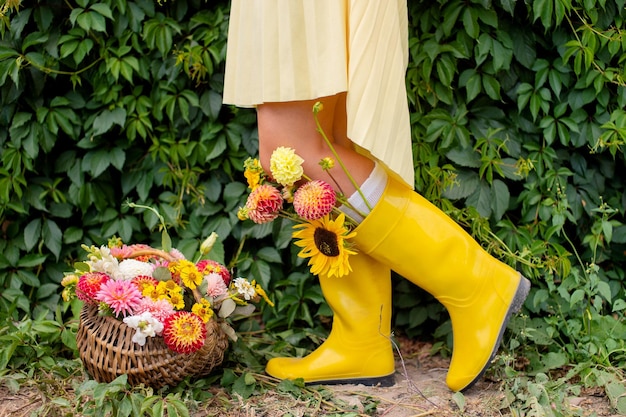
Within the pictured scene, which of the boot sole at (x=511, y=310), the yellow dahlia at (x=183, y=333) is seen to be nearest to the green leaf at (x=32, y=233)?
the yellow dahlia at (x=183, y=333)

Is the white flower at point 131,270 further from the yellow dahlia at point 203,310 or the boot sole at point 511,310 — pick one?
the boot sole at point 511,310

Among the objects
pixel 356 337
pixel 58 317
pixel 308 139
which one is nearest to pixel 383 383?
pixel 356 337

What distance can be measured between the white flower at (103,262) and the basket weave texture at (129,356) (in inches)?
4.0

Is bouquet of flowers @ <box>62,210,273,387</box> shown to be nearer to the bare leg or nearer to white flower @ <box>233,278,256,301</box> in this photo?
white flower @ <box>233,278,256,301</box>

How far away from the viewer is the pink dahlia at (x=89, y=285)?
1794mm

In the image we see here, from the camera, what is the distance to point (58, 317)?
2.08 meters

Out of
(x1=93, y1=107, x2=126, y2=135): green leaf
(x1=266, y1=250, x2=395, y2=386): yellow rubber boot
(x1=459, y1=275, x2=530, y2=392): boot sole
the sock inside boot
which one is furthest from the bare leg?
(x1=93, y1=107, x2=126, y2=135): green leaf

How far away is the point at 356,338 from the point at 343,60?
2.40 feet

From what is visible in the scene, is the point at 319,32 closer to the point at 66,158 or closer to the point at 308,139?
the point at 308,139

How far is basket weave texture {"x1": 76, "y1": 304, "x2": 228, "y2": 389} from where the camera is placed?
5.74 ft

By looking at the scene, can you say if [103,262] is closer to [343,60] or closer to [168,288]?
[168,288]

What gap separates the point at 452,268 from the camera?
177 cm

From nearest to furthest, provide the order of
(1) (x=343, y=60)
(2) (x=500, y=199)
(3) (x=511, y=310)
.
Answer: (1) (x=343, y=60) → (3) (x=511, y=310) → (2) (x=500, y=199)

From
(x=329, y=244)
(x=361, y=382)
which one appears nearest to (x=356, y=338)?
(x=361, y=382)
